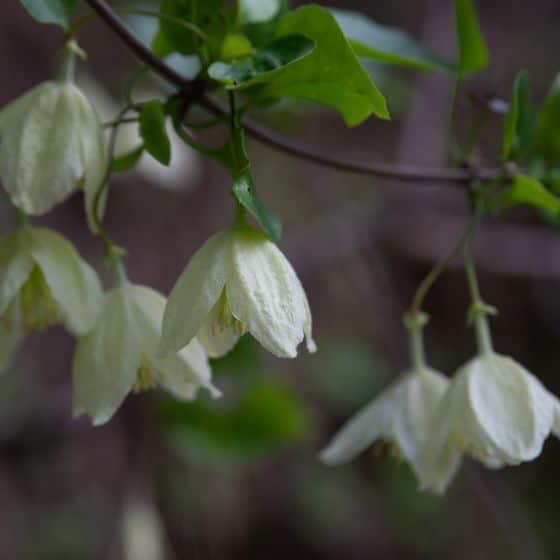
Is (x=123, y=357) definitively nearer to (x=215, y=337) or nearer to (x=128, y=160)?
(x=215, y=337)

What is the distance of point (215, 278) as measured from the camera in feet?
2.44

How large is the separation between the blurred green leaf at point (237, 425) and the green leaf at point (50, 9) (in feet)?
4.12

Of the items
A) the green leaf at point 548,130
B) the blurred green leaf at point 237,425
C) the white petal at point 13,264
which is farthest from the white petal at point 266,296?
the blurred green leaf at point 237,425

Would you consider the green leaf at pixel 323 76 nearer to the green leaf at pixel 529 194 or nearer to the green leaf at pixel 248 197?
the green leaf at pixel 248 197

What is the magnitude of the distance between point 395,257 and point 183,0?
287 cm

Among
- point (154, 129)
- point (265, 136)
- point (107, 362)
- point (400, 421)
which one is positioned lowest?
point (400, 421)

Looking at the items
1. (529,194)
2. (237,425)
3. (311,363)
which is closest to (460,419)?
(529,194)

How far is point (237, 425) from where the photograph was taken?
6.70ft

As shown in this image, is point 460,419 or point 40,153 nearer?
point 40,153

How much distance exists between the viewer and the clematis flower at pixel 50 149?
795 mm

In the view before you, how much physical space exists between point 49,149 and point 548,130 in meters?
0.71

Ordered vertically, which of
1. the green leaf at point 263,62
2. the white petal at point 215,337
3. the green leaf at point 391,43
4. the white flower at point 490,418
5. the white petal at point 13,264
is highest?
the green leaf at point 263,62

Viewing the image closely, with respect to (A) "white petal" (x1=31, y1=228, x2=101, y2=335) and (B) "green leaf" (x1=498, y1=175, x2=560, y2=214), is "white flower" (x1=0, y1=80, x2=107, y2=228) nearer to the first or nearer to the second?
(A) "white petal" (x1=31, y1=228, x2=101, y2=335)

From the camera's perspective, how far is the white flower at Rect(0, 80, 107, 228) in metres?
0.80
